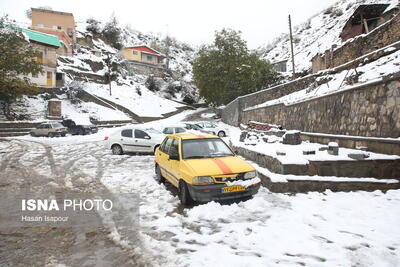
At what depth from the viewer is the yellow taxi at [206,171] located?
541 centimetres

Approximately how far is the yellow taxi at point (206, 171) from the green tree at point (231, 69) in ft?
103

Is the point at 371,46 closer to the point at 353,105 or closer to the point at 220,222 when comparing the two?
the point at 353,105

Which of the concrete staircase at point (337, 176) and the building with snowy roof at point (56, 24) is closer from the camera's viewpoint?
the concrete staircase at point (337, 176)

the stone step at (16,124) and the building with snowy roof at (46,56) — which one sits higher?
the building with snowy roof at (46,56)

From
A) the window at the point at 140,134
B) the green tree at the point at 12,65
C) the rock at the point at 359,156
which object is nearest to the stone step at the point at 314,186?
the rock at the point at 359,156

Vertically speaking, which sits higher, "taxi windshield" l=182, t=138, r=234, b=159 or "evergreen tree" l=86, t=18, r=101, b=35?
"evergreen tree" l=86, t=18, r=101, b=35

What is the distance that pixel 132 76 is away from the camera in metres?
54.8

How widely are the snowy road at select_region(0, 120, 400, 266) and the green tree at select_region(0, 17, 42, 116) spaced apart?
23915mm

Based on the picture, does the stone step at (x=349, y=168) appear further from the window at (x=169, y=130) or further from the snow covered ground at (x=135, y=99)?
the snow covered ground at (x=135, y=99)

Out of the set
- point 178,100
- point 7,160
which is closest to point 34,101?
point 7,160

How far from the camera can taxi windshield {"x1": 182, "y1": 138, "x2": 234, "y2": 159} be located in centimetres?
641

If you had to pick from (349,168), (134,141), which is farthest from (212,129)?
(349,168)

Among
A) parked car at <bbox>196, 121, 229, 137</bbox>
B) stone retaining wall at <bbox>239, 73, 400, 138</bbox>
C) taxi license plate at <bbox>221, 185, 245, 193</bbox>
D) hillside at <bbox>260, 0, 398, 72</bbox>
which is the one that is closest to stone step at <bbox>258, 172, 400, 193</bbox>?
taxi license plate at <bbox>221, 185, 245, 193</bbox>

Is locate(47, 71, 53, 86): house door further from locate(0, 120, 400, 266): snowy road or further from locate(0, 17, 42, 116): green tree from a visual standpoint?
locate(0, 120, 400, 266): snowy road
